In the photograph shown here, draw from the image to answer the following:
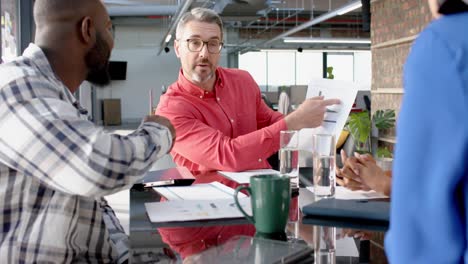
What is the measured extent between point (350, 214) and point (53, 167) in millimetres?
588

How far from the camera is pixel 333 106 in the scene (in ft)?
5.79

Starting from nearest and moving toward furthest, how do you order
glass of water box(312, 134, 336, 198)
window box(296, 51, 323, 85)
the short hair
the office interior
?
glass of water box(312, 134, 336, 198) < the short hair < the office interior < window box(296, 51, 323, 85)

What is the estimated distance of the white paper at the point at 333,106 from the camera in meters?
1.63

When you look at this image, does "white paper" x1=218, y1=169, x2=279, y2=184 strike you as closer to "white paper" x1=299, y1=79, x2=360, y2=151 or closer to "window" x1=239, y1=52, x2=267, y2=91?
"white paper" x1=299, y1=79, x2=360, y2=151

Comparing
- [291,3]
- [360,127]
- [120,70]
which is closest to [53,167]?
[360,127]

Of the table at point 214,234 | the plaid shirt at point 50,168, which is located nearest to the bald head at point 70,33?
the plaid shirt at point 50,168

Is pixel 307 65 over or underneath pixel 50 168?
over

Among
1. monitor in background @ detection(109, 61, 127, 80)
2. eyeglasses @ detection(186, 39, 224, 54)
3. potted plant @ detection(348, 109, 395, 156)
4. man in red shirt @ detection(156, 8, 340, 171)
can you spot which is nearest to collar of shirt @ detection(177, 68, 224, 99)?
man in red shirt @ detection(156, 8, 340, 171)

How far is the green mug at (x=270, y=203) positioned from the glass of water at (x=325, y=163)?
0.32 meters

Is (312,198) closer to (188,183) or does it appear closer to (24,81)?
(188,183)

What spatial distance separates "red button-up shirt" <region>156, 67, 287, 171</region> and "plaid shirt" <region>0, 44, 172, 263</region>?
95 cm

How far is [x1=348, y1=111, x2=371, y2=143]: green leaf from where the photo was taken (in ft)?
13.7

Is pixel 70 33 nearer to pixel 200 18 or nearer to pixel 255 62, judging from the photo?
pixel 200 18

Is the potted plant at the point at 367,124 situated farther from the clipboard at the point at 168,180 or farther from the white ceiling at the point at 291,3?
the white ceiling at the point at 291,3
